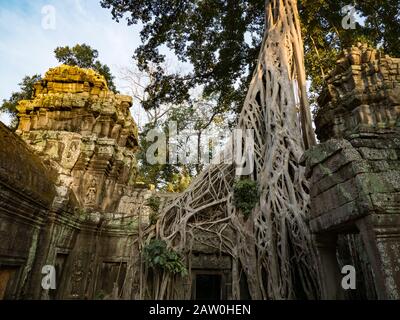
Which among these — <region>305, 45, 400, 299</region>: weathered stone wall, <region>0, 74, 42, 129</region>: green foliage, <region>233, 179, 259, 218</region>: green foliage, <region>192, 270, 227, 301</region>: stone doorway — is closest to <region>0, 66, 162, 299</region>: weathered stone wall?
<region>192, 270, 227, 301</region>: stone doorway

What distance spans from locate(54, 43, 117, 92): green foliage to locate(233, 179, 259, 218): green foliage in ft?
33.5

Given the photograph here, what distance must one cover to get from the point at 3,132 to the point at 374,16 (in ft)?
28.7

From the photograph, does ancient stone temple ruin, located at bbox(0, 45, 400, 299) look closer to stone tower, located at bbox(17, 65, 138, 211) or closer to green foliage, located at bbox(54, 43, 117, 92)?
stone tower, located at bbox(17, 65, 138, 211)

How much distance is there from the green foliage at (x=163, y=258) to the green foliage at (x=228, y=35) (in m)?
5.86

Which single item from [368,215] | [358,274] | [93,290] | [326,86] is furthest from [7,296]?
[326,86]

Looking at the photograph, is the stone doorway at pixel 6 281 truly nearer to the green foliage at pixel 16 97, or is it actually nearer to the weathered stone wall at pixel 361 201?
the weathered stone wall at pixel 361 201

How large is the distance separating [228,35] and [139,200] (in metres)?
5.84

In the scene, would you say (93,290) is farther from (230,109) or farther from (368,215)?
(230,109)

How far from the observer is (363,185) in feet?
6.63

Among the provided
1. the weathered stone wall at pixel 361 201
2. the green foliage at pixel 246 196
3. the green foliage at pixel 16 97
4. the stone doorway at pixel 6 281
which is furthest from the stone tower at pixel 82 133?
the green foliage at pixel 16 97

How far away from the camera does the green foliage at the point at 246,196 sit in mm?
4109

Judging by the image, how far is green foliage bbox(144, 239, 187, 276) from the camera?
3.55 m

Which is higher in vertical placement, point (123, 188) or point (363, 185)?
point (123, 188)

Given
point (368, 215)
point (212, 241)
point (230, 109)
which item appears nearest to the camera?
point (368, 215)
